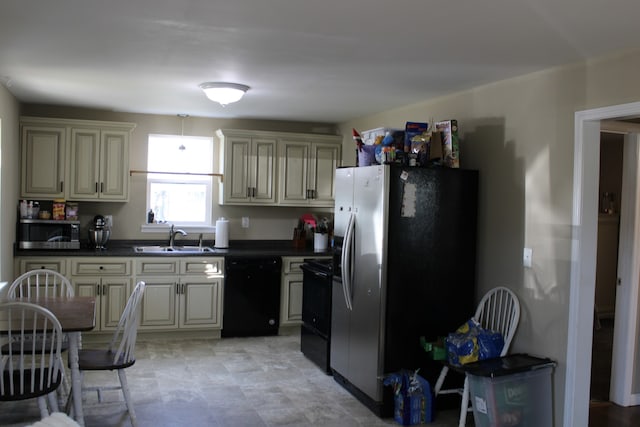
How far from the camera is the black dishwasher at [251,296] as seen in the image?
19.0 feet

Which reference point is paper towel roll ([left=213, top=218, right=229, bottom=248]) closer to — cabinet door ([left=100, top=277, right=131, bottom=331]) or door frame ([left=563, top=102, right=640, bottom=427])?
cabinet door ([left=100, top=277, right=131, bottom=331])

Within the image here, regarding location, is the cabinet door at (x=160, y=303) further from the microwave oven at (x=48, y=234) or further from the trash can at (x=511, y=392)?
the trash can at (x=511, y=392)

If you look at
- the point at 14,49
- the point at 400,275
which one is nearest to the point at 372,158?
the point at 400,275

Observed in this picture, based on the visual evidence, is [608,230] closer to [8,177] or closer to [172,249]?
[172,249]

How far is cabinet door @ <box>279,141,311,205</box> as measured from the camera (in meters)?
6.36

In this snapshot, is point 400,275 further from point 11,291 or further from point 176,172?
point 176,172

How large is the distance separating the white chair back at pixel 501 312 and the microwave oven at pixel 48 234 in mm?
3736

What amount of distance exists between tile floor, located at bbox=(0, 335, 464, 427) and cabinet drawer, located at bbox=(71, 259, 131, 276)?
0.73m

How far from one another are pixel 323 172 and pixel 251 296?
1.58 meters

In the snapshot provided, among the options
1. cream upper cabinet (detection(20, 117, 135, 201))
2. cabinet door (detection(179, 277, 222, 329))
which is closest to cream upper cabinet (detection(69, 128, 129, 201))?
cream upper cabinet (detection(20, 117, 135, 201))

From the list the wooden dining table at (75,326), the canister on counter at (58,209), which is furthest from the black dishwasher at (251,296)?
the wooden dining table at (75,326)

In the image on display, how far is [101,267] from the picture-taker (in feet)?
17.9

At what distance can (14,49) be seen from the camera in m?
3.46

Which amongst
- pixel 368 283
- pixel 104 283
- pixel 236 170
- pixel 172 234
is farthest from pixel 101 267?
pixel 368 283
